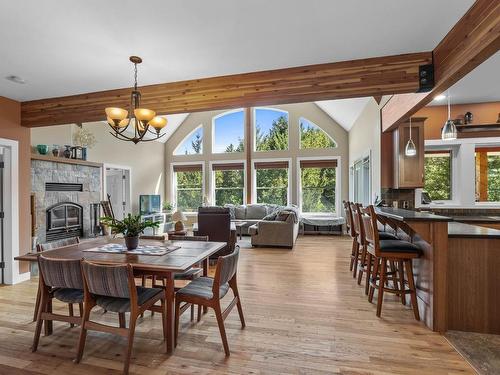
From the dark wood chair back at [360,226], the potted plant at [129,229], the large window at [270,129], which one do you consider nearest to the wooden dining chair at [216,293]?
the potted plant at [129,229]

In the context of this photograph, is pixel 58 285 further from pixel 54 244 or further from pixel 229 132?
pixel 229 132

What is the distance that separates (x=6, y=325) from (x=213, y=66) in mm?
3335

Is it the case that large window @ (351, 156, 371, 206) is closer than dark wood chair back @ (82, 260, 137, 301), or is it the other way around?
dark wood chair back @ (82, 260, 137, 301)

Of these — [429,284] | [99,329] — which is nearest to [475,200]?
[429,284]

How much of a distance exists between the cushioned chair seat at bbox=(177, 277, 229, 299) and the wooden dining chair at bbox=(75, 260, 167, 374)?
0.30 metres

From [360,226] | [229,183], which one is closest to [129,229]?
[360,226]

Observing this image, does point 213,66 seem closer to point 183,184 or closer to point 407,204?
point 407,204

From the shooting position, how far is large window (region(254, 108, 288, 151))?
8.79 meters

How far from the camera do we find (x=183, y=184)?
9578mm

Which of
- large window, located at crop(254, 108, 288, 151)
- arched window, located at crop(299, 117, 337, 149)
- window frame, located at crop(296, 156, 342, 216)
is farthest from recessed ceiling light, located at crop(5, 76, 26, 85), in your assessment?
arched window, located at crop(299, 117, 337, 149)

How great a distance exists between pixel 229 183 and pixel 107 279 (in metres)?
7.30

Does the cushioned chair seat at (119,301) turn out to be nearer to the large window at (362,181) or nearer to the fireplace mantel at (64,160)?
the fireplace mantel at (64,160)

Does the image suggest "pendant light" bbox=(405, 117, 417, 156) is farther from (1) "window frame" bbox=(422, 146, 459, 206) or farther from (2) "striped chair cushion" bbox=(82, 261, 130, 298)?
(2) "striped chair cushion" bbox=(82, 261, 130, 298)

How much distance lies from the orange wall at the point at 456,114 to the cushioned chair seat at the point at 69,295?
206 inches
